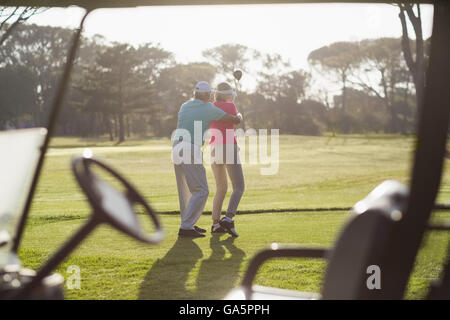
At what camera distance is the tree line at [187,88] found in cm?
5184

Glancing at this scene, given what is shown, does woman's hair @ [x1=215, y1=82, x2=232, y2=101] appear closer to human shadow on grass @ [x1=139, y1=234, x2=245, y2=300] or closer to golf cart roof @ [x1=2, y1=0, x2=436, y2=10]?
human shadow on grass @ [x1=139, y1=234, x2=245, y2=300]

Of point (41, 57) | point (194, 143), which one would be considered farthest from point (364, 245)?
point (41, 57)

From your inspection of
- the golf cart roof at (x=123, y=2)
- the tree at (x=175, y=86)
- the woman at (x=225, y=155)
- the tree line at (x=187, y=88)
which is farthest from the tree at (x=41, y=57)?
the golf cart roof at (x=123, y=2)

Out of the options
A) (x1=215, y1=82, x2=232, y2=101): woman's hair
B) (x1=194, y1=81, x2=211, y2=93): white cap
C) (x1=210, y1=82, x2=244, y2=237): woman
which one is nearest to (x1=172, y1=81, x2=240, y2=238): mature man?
(x1=194, y1=81, x2=211, y2=93): white cap

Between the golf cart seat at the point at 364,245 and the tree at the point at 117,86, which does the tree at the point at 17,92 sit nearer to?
the tree at the point at 117,86

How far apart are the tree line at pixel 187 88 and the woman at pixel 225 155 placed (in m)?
43.4

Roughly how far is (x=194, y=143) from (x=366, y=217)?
4.94 m

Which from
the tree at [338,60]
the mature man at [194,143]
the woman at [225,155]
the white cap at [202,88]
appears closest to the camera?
the mature man at [194,143]

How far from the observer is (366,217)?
4.81 ft

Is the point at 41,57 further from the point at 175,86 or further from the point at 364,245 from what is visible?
the point at 364,245

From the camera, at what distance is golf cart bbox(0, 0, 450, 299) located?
4.83ft

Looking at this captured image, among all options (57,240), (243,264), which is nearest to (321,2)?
(243,264)

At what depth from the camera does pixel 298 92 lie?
5972 centimetres

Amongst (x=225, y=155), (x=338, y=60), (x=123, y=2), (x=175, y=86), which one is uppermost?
(x=338, y=60)
